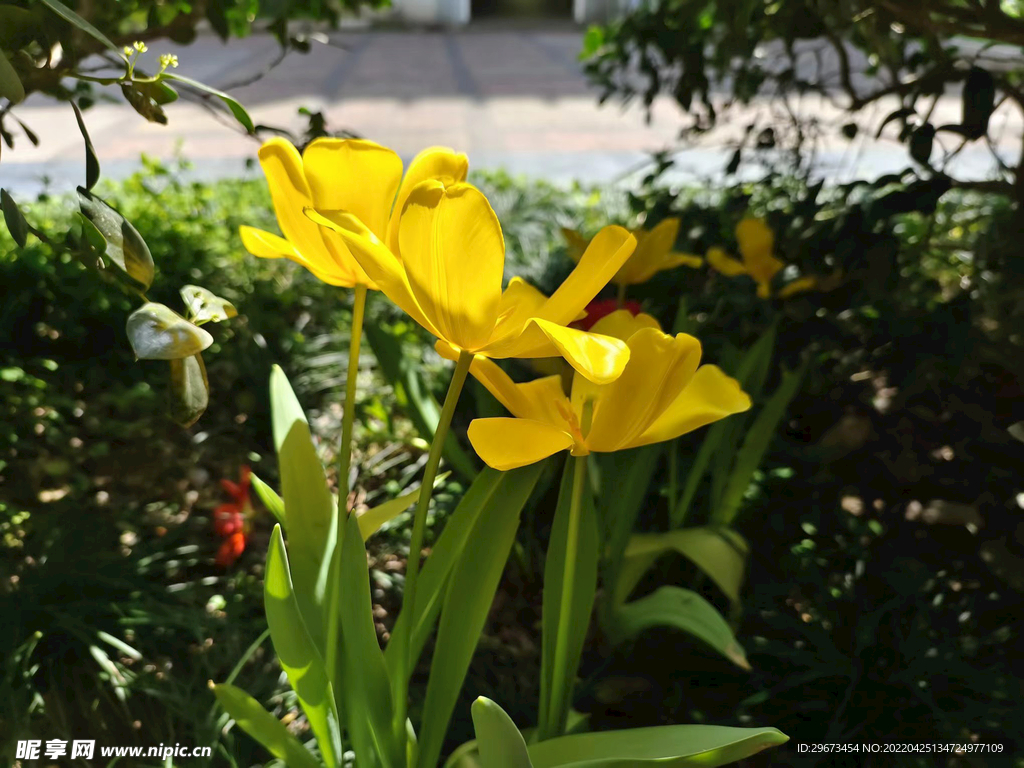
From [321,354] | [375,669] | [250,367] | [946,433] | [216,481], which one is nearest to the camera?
[375,669]

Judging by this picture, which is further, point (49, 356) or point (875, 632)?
point (49, 356)

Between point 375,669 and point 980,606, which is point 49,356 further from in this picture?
point 980,606

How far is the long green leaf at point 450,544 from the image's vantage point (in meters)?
0.83

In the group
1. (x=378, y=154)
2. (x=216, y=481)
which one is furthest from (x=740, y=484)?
(x=216, y=481)

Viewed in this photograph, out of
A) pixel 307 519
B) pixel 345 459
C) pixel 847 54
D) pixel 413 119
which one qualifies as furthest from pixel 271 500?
pixel 413 119

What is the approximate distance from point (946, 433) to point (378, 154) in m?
1.48

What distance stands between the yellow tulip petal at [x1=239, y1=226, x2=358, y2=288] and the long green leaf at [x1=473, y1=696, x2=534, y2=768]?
398 millimetres

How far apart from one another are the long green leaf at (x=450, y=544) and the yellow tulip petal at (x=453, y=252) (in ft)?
0.81

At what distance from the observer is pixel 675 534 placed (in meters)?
1.28

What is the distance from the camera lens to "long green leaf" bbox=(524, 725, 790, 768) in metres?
0.69

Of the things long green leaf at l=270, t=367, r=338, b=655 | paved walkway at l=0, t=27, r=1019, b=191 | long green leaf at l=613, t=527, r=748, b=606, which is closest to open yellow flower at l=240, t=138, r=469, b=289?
long green leaf at l=270, t=367, r=338, b=655

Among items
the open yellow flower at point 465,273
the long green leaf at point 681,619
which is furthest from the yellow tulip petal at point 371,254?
the long green leaf at point 681,619

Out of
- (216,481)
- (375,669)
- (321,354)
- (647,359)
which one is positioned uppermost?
(647,359)

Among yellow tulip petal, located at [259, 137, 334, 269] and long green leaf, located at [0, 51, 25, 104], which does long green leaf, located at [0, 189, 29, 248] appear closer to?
long green leaf, located at [0, 51, 25, 104]
